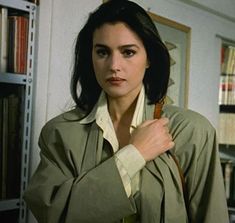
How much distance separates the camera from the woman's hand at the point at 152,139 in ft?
3.33

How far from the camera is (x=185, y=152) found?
1.05m

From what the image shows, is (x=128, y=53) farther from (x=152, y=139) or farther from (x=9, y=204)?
(x=9, y=204)

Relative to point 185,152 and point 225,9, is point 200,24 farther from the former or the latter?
point 185,152

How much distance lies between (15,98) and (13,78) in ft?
0.31

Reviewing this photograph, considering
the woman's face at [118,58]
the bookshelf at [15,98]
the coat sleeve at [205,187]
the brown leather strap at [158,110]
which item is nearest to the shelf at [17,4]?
the bookshelf at [15,98]

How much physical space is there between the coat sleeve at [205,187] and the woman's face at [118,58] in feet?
0.90

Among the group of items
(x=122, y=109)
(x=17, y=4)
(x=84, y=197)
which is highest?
(x=17, y=4)

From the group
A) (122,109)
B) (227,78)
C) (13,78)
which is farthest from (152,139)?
(227,78)

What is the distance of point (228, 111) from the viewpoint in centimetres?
259

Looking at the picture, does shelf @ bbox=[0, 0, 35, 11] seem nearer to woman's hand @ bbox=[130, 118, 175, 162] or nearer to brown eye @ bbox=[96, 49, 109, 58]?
brown eye @ bbox=[96, 49, 109, 58]

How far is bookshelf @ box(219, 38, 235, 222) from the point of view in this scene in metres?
2.54

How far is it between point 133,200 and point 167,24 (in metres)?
1.33

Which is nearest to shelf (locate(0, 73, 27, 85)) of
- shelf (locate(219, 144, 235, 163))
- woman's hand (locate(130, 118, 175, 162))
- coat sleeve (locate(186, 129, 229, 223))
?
woman's hand (locate(130, 118, 175, 162))

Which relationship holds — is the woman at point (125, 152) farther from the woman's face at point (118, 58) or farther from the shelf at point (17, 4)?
the shelf at point (17, 4)
